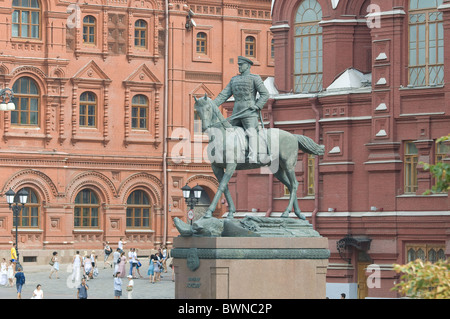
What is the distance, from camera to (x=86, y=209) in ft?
224

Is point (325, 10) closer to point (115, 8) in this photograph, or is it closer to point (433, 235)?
point (433, 235)

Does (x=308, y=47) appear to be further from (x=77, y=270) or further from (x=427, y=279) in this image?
(x=427, y=279)

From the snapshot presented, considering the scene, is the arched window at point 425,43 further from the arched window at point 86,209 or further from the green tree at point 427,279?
the green tree at point 427,279

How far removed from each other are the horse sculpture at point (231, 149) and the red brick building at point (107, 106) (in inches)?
1449

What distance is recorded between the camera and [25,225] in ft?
215

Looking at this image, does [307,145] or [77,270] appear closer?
[307,145]

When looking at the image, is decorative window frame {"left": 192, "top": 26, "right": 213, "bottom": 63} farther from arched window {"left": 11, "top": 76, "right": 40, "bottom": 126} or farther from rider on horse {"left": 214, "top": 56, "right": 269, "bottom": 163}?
rider on horse {"left": 214, "top": 56, "right": 269, "bottom": 163}

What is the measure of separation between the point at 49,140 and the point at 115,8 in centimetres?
838

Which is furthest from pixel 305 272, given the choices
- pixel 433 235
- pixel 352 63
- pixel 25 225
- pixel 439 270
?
pixel 25 225

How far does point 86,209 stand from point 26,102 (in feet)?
21.8

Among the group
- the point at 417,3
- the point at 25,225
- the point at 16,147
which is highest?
the point at 417,3

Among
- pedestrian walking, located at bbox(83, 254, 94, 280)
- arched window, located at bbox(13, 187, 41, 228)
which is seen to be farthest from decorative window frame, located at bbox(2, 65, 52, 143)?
pedestrian walking, located at bbox(83, 254, 94, 280)

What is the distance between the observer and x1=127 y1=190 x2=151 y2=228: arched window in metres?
69.5

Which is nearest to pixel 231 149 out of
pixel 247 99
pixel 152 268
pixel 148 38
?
pixel 247 99
